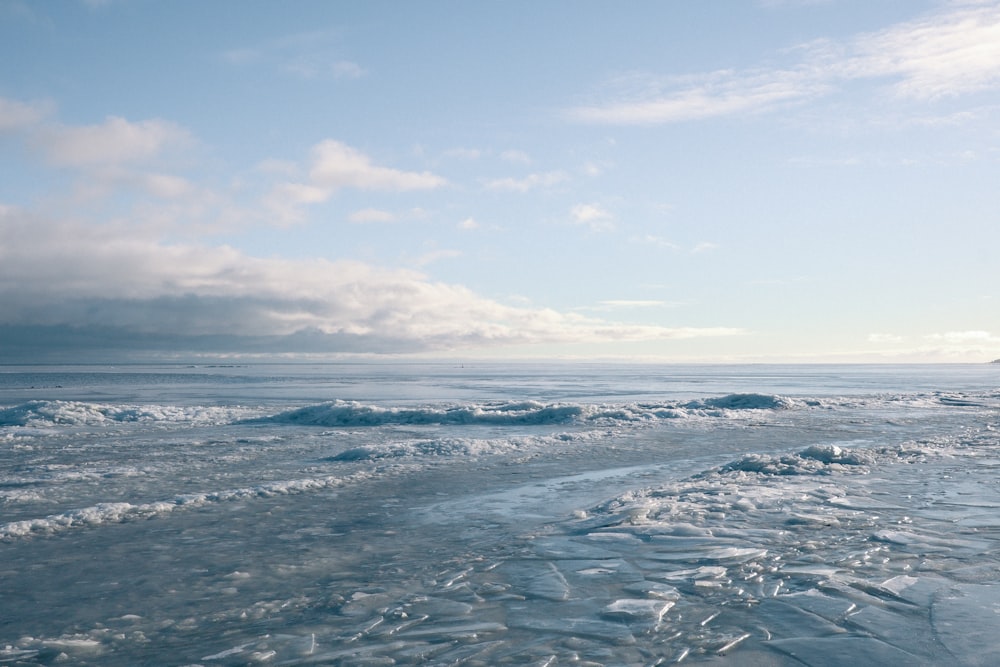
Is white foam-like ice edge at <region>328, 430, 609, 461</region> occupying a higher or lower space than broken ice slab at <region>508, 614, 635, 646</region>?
lower

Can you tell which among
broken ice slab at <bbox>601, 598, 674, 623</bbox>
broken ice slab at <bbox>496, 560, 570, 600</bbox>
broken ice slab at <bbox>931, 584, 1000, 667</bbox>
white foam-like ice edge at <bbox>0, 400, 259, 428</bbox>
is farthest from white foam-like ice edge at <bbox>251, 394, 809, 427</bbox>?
broken ice slab at <bbox>601, 598, 674, 623</bbox>

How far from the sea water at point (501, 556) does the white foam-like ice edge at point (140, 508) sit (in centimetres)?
6

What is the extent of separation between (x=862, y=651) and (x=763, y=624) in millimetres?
763

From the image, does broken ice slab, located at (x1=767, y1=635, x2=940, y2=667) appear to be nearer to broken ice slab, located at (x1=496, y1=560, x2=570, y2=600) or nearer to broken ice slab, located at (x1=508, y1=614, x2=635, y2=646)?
broken ice slab, located at (x1=508, y1=614, x2=635, y2=646)

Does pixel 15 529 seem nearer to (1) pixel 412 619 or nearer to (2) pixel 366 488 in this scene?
(2) pixel 366 488

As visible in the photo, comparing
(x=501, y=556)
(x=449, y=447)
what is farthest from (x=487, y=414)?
(x=501, y=556)

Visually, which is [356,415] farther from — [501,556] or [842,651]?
[842,651]

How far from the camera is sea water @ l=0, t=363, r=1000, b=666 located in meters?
5.41

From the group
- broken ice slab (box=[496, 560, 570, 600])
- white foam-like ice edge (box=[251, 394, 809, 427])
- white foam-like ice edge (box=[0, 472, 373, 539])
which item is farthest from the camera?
white foam-like ice edge (box=[251, 394, 809, 427])

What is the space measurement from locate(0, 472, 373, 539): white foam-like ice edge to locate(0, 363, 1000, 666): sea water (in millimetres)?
62

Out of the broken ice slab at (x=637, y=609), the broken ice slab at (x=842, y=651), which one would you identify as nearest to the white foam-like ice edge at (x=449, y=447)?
the broken ice slab at (x=637, y=609)

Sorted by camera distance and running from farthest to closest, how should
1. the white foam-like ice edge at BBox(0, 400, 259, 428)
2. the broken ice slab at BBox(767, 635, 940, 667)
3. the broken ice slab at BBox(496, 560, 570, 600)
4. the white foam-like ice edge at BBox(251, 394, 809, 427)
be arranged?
the white foam-like ice edge at BBox(251, 394, 809, 427)
the white foam-like ice edge at BBox(0, 400, 259, 428)
the broken ice slab at BBox(496, 560, 570, 600)
the broken ice slab at BBox(767, 635, 940, 667)

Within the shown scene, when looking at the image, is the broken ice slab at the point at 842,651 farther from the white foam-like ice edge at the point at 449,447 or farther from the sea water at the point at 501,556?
the white foam-like ice edge at the point at 449,447

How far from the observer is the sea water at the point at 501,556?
17.7 feet
